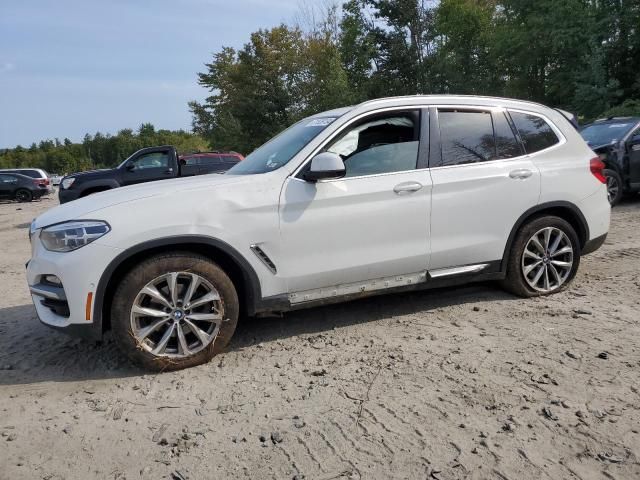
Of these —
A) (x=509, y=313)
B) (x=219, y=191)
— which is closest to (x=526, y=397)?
(x=509, y=313)

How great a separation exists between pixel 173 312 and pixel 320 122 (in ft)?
6.10

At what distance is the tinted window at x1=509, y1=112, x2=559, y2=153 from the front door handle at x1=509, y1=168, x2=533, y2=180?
214mm

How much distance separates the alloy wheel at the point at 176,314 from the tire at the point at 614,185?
8.84 metres

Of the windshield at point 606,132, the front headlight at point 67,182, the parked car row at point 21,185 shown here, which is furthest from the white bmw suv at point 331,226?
the parked car row at point 21,185

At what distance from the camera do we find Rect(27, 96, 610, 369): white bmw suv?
3.37 metres

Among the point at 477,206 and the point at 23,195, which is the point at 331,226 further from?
the point at 23,195

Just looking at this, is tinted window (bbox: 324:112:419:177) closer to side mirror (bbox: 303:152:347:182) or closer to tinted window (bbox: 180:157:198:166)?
side mirror (bbox: 303:152:347:182)

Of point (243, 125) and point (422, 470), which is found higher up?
point (243, 125)

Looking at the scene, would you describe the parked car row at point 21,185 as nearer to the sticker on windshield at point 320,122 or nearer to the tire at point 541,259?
the sticker on windshield at point 320,122

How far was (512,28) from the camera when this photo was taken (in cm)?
3575

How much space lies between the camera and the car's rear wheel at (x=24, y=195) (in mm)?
24875

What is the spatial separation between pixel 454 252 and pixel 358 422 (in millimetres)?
1874

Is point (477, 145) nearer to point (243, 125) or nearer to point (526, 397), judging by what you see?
point (526, 397)

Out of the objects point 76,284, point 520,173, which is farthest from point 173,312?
point 520,173
